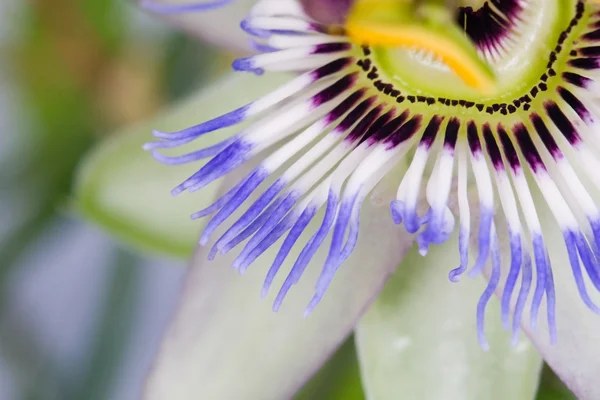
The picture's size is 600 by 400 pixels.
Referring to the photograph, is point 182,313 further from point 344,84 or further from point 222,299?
point 344,84

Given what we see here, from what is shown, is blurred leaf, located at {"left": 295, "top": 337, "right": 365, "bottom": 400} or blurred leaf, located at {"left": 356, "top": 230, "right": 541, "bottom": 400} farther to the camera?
blurred leaf, located at {"left": 295, "top": 337, "right": 365, "bottom": 400}

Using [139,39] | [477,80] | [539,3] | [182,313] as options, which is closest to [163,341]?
[182,313]

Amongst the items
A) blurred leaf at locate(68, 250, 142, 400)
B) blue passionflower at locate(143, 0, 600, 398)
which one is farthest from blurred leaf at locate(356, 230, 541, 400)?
blurred leaf at locate(68, 250, 142, 400)

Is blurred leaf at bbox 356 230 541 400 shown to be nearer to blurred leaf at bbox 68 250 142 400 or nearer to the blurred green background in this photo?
the blurred green background

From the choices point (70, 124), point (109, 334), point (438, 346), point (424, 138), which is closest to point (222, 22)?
point (424, 138)

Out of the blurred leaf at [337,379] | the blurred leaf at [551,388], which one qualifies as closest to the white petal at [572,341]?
the blurred leaf at [551,388]
